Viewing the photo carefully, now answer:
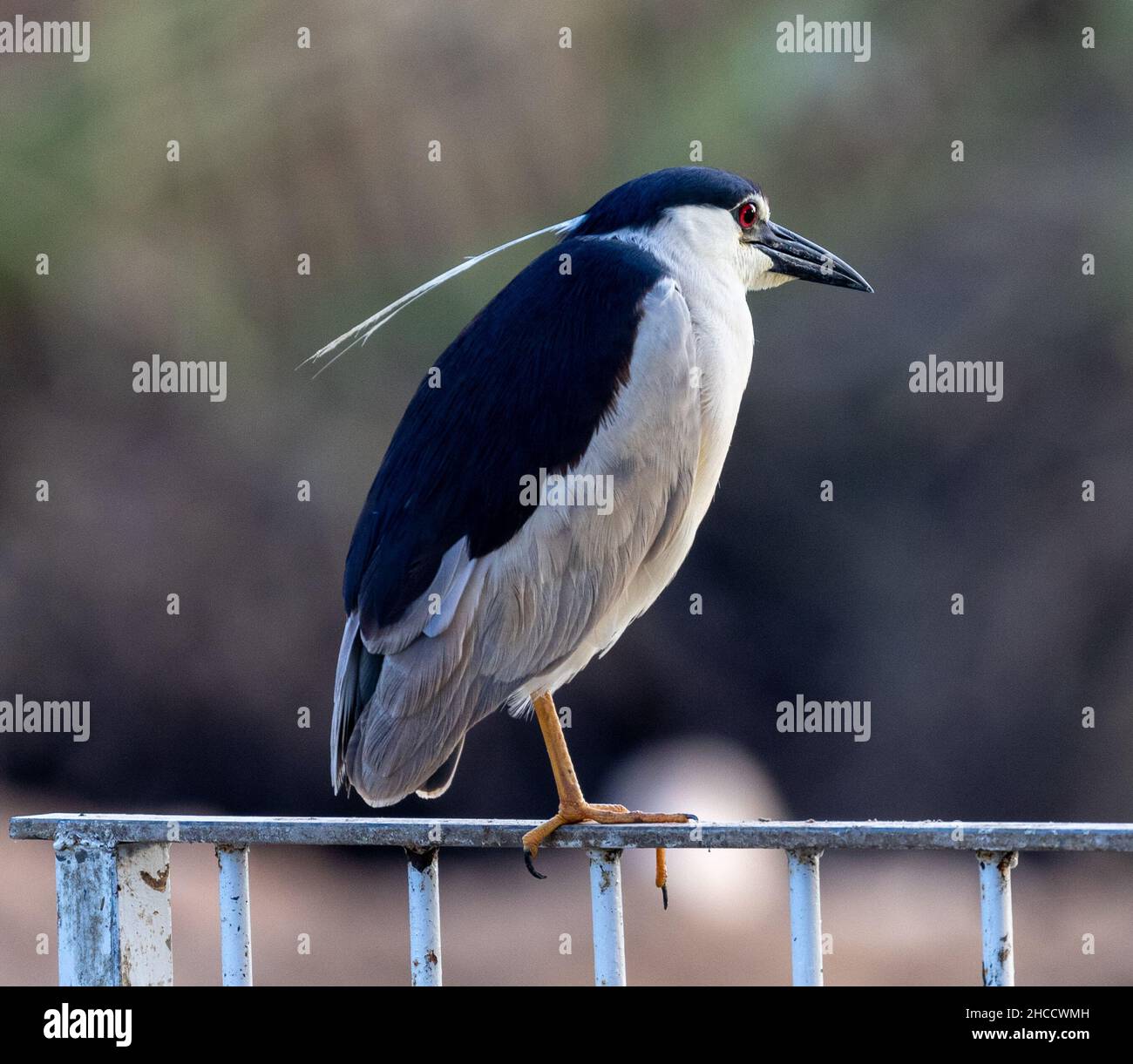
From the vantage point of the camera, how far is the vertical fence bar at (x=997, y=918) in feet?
5.17

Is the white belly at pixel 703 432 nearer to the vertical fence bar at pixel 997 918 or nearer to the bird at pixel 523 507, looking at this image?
the bird at pixel 523 507

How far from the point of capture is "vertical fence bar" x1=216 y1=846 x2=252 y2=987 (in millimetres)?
1799

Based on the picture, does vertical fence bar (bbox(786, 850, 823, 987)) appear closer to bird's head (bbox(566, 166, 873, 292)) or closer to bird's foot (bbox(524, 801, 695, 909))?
bird's foot (bbox(524, 801, 695, 909))

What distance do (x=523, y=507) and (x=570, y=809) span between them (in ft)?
1.69

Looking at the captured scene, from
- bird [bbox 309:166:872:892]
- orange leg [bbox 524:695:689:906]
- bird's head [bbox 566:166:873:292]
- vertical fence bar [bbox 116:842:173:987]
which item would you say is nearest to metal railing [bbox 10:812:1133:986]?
vertical fence bar [bbox 116:842:173:987]

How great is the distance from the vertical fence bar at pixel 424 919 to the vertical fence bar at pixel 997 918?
66 centimetres

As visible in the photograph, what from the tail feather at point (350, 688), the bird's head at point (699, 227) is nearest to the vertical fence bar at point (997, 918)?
the tail feather at point (350, 688)

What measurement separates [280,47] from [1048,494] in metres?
5.17

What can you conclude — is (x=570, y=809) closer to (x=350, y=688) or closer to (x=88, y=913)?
(x=350, y=688)

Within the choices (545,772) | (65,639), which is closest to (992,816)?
(545,772)

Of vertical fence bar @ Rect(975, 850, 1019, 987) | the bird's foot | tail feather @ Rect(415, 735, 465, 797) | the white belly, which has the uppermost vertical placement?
the white belly

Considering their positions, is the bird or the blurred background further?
the blurred background

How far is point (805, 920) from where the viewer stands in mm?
1651

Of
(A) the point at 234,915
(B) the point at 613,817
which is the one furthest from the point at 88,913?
(B) the point at 613,817
